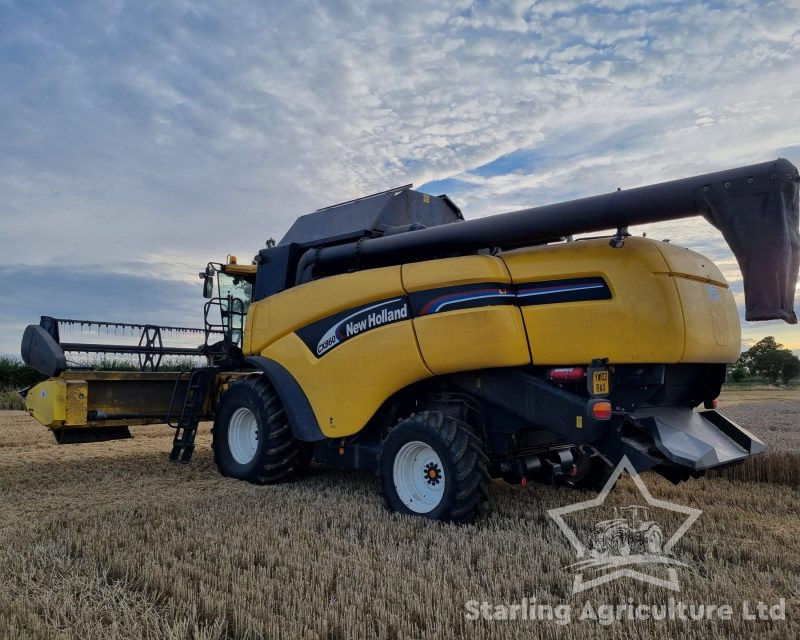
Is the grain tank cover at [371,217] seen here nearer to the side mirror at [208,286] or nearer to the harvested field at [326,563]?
the side mirror at [208,286]

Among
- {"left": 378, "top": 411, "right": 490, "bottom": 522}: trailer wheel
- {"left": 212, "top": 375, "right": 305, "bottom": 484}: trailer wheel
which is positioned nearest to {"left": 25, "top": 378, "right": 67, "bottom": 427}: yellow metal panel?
{"left": 212, "top": 375, "right": 305, "bottom": 484}: trailer wheel

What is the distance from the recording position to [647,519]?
4668mm

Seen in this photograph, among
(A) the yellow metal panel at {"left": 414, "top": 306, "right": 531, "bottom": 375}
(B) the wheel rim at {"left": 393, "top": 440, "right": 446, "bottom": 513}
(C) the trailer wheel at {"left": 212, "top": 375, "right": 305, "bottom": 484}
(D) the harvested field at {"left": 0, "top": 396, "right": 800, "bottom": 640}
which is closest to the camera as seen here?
(D) the harvested field at {"left": 0, "top": 396, "right": 800, "bottom": 640}

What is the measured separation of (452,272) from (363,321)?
3.17ft

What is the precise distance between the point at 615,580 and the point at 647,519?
1588mm

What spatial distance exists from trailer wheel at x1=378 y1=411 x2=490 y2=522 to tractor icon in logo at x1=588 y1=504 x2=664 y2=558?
81 centimetres

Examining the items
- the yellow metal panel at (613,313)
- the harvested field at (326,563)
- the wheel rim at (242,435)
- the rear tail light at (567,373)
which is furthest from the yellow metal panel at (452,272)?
the wheel rim at (242,435)

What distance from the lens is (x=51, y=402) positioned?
675cm

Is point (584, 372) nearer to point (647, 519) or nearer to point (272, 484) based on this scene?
point (647, 519)

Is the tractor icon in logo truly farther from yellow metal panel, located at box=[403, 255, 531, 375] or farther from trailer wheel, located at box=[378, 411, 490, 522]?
yellow metal panel, located at box=[403, 255, 531, 375]

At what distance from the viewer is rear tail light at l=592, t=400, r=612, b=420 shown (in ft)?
13.7

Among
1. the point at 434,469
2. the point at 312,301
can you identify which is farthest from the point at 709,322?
the point at 312,301

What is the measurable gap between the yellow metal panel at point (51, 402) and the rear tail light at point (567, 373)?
5013mm

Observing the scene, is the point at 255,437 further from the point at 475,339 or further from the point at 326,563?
the point at 326,563
